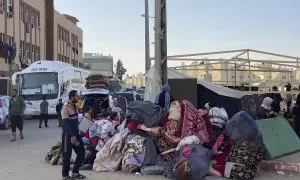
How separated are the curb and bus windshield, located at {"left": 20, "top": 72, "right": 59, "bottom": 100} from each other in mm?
22162

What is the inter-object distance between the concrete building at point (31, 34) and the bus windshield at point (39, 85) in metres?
5.87

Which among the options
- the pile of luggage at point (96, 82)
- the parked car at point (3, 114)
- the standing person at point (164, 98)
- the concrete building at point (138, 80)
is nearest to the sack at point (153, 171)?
the standing person at point (164, 98)

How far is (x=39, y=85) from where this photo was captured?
103 feet

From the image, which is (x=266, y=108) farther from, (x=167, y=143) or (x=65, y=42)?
(x=65, y=42)

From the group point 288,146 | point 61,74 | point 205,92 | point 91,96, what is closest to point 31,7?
point 61,74

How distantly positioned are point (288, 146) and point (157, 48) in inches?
165

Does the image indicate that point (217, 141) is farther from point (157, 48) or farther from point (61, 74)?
point (61, 74)

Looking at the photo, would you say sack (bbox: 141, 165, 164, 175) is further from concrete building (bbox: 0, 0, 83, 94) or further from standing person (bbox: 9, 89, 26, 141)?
concrete building (bbox: 0, 0, 83, 94)

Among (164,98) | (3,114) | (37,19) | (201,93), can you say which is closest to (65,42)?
(37,19)

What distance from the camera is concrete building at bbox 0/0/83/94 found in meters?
39.1

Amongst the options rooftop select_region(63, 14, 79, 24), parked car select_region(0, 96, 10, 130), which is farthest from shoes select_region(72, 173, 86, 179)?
rooftop select_region(63, 14, 79, 24)

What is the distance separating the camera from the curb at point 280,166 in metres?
10.4

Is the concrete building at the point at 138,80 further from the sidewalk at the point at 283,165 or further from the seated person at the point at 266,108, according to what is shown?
the sidewalk at the point at 283,165

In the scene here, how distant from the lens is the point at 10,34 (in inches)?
1606
